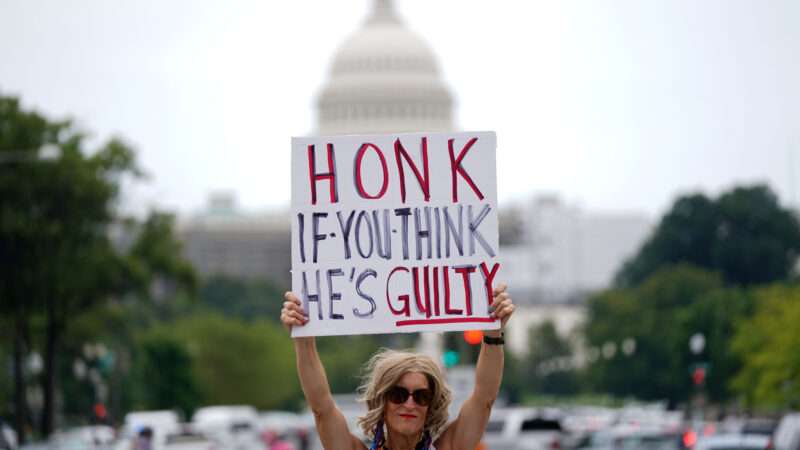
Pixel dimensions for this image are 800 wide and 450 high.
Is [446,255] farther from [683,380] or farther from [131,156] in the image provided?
[683,380]

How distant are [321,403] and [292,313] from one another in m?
0.33

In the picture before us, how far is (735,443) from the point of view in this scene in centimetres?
2473

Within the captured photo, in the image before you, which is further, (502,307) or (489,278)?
(489,278)

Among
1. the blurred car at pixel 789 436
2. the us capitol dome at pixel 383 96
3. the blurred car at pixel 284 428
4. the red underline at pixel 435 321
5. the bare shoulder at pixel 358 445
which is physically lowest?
the blurred car at pixel 284 428

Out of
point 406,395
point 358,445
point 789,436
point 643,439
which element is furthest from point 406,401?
point 789,436

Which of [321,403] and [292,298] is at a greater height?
[292,298]

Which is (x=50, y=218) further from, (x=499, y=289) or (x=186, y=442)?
(x=499, y=289)

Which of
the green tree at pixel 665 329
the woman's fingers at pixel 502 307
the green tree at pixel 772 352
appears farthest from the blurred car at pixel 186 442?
the green tree at pixel 665 329

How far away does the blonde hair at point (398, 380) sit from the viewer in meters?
6.91

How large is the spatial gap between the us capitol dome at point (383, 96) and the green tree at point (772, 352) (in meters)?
116

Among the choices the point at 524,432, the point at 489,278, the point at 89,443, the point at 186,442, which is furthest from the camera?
the point at 524,432

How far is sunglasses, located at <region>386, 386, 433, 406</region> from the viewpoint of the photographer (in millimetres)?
6883

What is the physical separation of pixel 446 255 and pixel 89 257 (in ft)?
150

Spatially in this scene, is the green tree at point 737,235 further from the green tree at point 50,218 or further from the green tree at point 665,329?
the green tree at point 50,218
